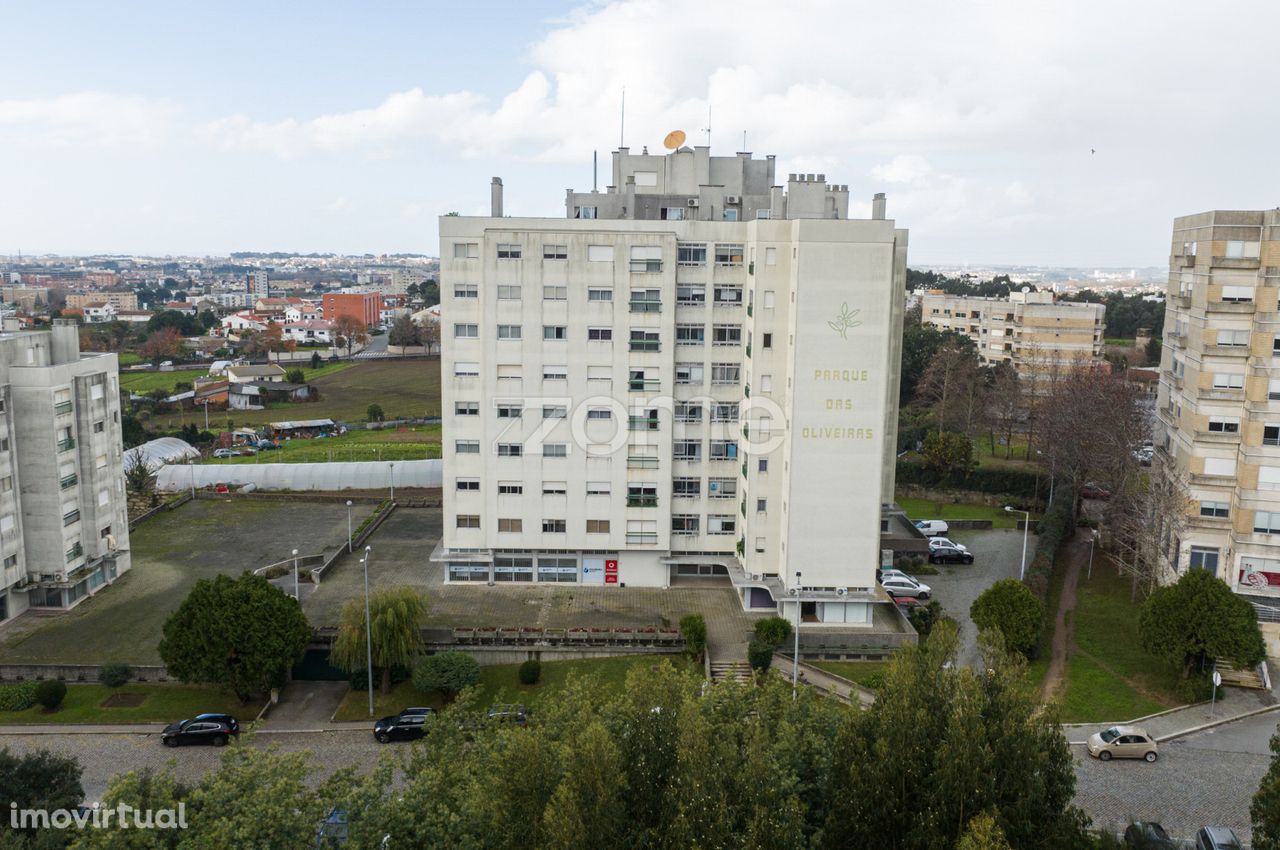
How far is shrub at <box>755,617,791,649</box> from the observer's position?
40.5 metres

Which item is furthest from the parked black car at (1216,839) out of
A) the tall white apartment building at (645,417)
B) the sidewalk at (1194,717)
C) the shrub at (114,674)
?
the shrub at (114,674)

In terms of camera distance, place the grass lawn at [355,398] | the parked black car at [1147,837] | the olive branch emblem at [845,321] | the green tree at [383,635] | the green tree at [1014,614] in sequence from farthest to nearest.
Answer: the grass lawn at [355,398] → the olive branch emblem at [845,321] → the green tree at [1014,614] → the green tree at [383,635] → the parked black car at [1147,837]

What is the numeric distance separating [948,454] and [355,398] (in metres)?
76.7

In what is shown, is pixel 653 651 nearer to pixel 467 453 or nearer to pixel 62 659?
pixel 467 453

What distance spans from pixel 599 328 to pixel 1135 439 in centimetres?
3396

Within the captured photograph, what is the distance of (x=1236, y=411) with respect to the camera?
42.2 metres

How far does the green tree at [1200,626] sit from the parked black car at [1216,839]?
1054 centimetres

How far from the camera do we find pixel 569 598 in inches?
1843

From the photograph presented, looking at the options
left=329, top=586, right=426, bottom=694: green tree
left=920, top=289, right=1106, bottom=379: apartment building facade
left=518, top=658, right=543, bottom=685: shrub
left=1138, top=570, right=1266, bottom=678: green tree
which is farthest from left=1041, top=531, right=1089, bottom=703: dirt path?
left=920, top=289, right=1106, bottom=379: apartment building facade

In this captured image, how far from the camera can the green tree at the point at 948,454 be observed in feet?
227

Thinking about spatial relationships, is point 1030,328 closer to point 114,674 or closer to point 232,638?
point 232,638

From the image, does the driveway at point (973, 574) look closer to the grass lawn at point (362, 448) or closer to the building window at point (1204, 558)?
the building window at point (1204, 558)

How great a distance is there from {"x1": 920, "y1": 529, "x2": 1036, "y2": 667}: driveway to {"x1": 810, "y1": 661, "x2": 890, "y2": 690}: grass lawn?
3630mm

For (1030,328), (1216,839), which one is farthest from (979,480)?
(1216,839)
